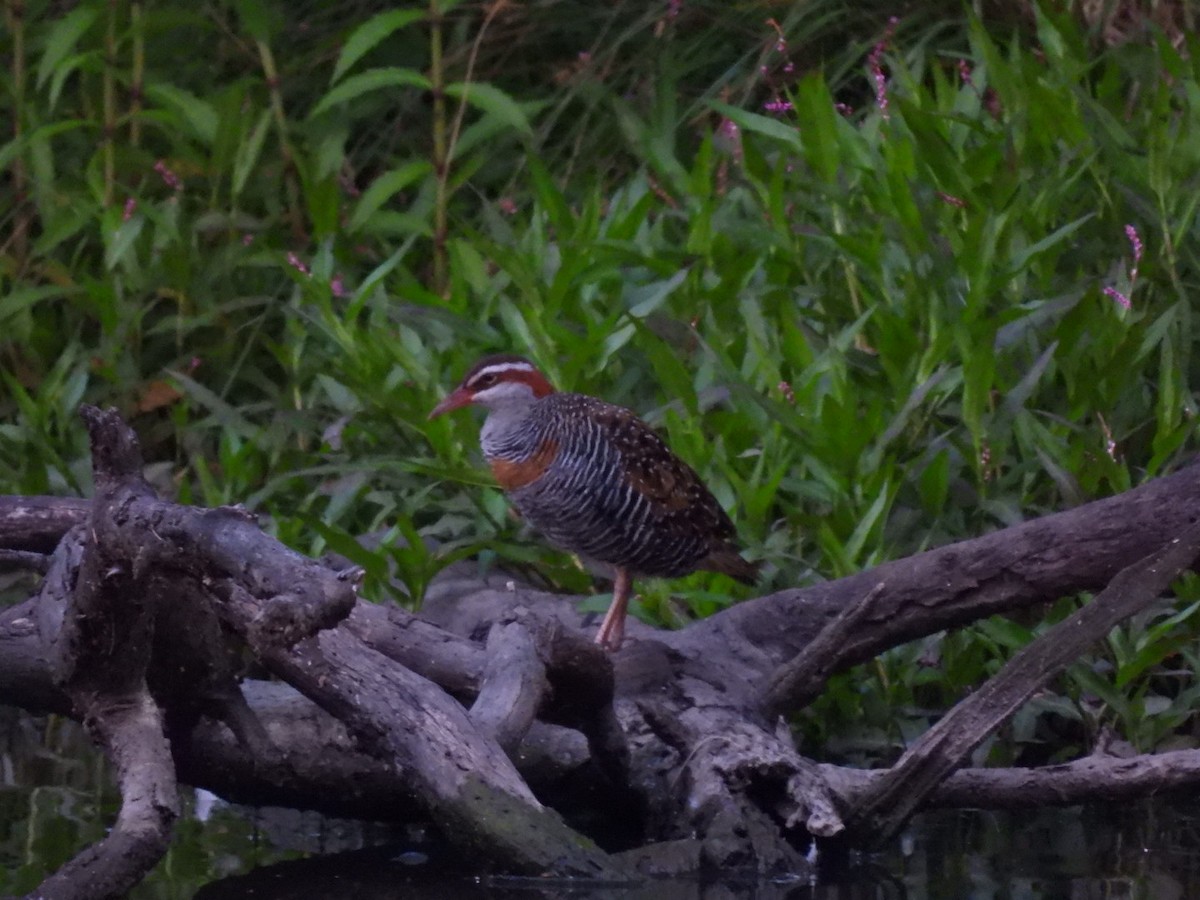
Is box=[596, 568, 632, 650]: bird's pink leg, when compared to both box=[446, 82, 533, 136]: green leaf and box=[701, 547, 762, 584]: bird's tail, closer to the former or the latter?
box=[701, 547, 762, 584]: bird's tail

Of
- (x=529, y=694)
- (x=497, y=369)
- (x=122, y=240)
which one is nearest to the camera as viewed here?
(x=529, y=694)

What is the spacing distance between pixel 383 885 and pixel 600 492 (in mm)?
1242

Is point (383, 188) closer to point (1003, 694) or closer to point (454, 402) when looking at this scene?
point (454, 402)

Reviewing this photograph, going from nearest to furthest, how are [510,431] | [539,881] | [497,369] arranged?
[539,881], [510,431], [497,369]

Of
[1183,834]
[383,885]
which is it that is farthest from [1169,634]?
[383,885]

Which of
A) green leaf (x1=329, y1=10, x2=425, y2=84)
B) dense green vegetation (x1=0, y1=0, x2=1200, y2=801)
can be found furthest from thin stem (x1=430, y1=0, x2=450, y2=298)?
green leaf (x1=329, y1=10, x2=425, y2=84)

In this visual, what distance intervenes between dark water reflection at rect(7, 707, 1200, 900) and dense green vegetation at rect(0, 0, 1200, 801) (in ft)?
1.38

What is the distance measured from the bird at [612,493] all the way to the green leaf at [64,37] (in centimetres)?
220

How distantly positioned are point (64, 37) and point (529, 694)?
3.39m

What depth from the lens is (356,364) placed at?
192 inches

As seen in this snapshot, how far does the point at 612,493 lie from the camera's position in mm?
4191

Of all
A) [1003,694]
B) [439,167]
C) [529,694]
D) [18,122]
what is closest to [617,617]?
[529,694]

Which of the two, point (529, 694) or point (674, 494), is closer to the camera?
point (529, 694)

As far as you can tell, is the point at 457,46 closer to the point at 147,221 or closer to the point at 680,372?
the point at 147,221
